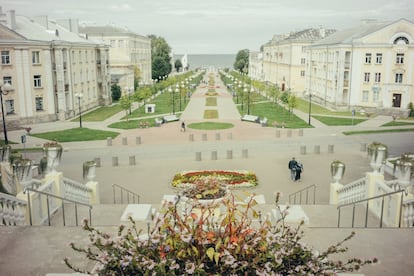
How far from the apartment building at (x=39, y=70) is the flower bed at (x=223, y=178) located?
21846 millimetres

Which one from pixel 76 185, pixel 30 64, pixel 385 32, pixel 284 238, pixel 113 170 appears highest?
pixel 385 32

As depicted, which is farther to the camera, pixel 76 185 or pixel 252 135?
pixel 252 135

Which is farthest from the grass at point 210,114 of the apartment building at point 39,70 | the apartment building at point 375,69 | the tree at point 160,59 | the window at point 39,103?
the tree at point 160,59

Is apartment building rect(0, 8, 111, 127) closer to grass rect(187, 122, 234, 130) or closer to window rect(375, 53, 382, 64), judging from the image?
grass rect(187, 122, 234, 130)

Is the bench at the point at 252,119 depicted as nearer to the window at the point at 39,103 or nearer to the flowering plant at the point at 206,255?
the window at the point at 39,103

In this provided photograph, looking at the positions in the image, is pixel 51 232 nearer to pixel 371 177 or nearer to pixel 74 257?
pixel 74 257

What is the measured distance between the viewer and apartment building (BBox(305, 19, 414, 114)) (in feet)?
184

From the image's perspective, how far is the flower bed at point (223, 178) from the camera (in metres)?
25.5

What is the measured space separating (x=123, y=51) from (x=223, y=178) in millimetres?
72030

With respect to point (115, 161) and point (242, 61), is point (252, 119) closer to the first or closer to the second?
point (115, 161)

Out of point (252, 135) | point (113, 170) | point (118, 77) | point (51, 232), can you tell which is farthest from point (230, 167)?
point (118, 77)

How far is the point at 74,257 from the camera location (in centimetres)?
1114

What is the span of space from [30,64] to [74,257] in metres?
42.1

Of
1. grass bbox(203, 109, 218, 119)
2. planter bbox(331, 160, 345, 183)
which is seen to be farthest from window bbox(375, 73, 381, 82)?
planter bbox(331, 160, 345, 183)
